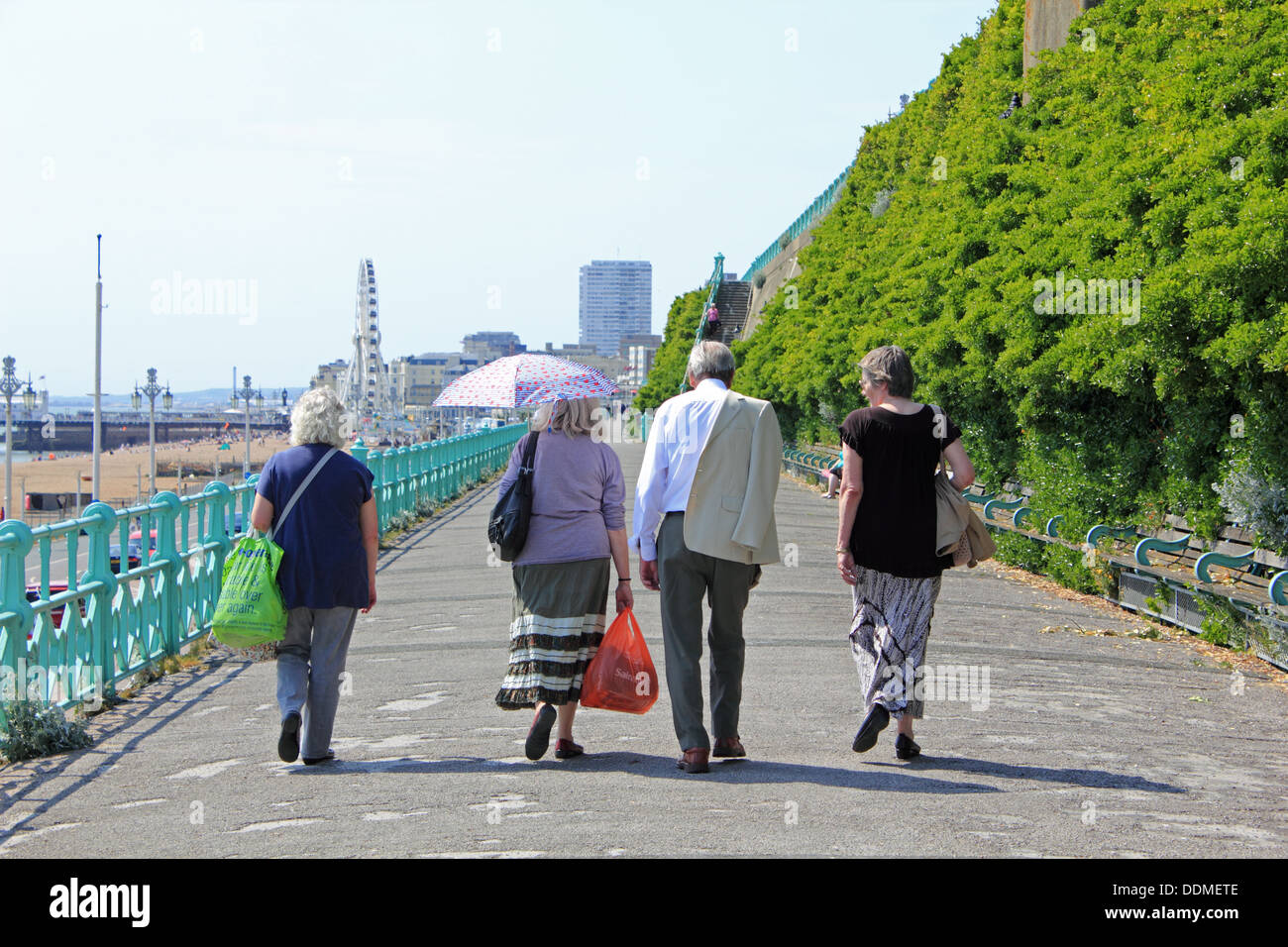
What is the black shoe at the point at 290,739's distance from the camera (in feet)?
20.4

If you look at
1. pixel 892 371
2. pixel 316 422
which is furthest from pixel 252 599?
pixel 892 371

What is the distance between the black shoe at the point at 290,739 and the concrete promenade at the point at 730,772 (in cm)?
10

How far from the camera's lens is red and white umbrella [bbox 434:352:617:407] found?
6344mm

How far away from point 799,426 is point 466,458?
35.2 feet

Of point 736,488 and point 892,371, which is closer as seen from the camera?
point 736,488

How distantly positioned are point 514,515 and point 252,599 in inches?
49.1

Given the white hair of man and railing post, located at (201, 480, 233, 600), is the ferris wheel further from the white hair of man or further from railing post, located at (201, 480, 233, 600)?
the white hair of man

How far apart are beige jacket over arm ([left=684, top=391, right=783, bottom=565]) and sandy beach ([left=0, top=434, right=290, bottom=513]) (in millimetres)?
83298

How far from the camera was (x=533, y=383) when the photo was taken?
254 inches

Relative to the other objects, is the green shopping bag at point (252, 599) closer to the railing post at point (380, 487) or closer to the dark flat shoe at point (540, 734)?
the dark flat shoe at point (540, 734)

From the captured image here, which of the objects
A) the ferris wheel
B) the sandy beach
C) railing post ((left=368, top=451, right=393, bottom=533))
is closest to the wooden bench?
railing post ((left=368, top=451, right=393, bottom=533))

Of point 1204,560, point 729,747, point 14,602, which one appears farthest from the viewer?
point 1204,560

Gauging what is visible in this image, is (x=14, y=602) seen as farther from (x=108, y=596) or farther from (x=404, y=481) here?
(x=404, y=481)

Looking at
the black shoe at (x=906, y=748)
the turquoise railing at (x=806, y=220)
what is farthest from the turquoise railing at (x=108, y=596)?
the turquoise railing at (x=806, y=220)
